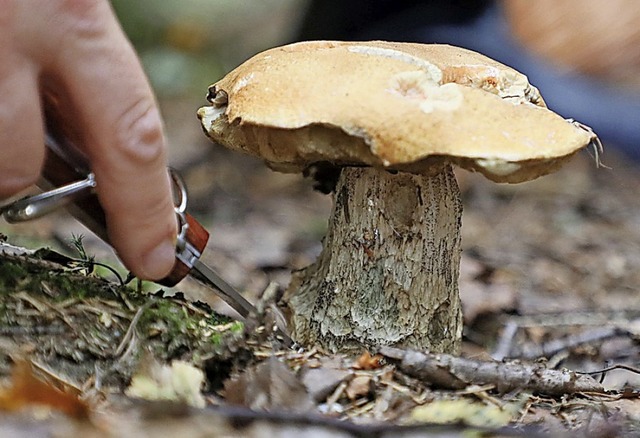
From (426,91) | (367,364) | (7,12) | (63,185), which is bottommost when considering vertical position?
(367,364)

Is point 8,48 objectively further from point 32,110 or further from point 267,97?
point 267,97

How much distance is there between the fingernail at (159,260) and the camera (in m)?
1.57

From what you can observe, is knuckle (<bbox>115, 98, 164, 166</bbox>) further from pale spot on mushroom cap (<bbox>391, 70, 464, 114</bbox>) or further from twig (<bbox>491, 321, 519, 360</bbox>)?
twig (<bbox>491, 321, 519, 360</bbox>)

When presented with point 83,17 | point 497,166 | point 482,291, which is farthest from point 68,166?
point 482,291

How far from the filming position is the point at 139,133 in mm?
1396

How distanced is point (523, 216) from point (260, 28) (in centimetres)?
511

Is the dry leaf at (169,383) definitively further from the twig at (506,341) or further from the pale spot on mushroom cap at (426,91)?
the twig at (506,341)

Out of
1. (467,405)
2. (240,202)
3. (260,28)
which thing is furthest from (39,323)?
(260,28)

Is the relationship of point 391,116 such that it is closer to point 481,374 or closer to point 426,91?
point 426,91

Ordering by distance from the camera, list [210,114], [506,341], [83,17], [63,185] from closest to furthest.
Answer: [83,17], [63,185], [210,114], [506,341]

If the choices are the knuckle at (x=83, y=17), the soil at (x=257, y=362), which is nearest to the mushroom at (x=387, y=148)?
the soil at (x=257, y=362)

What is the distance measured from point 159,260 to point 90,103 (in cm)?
39

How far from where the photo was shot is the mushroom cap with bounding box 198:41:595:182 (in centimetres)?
164

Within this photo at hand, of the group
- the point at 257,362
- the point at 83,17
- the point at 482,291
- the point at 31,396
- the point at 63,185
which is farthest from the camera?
the point at 482,291
